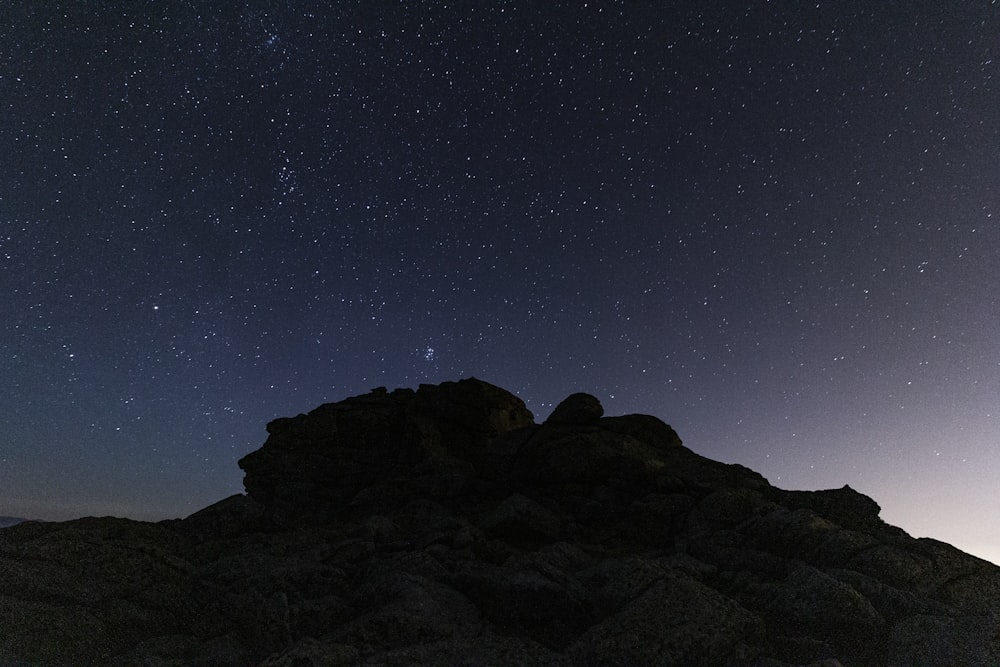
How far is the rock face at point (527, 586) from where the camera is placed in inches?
470

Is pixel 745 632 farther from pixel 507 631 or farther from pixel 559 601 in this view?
pixel 507 631

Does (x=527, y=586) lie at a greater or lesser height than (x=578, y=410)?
lesser

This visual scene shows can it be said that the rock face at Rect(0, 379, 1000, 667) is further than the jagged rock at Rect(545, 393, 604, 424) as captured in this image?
No

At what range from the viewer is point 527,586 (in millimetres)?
14227

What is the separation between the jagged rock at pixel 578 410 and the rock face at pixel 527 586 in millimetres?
5938

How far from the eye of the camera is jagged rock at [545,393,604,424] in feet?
108

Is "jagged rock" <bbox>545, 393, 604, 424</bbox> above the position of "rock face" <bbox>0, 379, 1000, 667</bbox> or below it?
above

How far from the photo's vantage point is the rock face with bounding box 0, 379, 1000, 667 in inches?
470

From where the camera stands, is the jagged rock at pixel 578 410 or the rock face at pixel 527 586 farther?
the jagged rock at pixel 578 410

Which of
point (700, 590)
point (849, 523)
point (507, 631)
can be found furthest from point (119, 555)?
point (849, 523)

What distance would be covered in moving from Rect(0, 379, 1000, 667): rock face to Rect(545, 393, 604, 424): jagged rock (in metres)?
5.94

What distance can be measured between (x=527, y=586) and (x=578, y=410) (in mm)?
19406

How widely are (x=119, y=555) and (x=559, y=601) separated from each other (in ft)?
45.5

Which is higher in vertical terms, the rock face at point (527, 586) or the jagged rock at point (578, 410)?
the jagged rock at point (578, 410)
